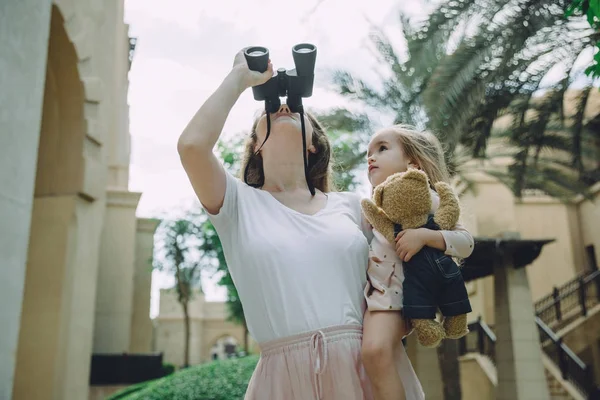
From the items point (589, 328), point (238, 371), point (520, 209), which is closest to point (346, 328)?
point (238, 371)

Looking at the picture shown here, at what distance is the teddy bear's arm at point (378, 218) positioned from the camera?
2125 millimetres

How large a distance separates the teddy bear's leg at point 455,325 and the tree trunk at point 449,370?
429 inches

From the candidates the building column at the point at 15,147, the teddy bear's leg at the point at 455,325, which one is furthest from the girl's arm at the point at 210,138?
the building column at the point at 15,147

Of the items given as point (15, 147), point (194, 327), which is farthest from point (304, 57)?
point (194, 327)

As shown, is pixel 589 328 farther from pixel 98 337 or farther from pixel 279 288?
pixel 279 288

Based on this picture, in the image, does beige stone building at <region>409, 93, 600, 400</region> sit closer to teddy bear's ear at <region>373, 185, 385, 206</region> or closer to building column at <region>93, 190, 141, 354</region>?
teddy bear's ear at <region>373, 185, 385, 206</region>

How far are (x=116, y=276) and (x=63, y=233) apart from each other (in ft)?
32.6

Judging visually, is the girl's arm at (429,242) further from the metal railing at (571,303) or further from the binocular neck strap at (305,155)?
the metal railing at (571,303)

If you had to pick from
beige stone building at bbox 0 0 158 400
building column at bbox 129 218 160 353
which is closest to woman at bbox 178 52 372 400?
beige stone building at bbox 0 0 158 400

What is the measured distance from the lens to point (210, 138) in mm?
1967

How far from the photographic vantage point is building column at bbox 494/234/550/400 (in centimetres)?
1012

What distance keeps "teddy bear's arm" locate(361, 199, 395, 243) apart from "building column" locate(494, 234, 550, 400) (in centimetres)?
863

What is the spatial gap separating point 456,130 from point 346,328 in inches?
318

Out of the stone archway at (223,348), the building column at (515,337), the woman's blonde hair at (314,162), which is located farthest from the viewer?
the stone archway at (223,348)
